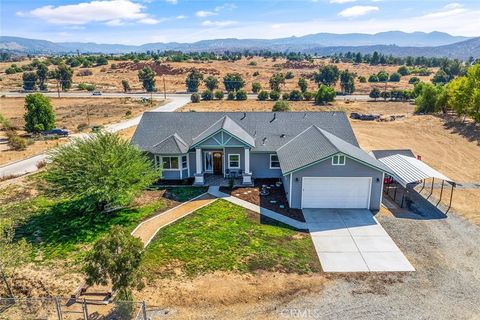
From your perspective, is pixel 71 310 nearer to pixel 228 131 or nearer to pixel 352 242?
pixel 352 242

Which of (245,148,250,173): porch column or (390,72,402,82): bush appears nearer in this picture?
(245,148,250,173): porch column

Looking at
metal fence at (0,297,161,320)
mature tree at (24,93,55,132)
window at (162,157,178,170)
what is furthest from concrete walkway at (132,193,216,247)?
mature tree at (24,93,55,132)

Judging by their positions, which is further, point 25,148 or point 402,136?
point 402,136

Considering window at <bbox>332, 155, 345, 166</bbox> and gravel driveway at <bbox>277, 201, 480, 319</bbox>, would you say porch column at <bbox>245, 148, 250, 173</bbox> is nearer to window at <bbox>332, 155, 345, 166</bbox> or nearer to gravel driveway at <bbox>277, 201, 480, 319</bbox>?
window at <bbox>332, 155, 345, 166</bbox>

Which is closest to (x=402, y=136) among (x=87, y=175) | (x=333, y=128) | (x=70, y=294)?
(x=333, y=128)

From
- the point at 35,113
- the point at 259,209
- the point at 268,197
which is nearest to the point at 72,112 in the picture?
the point at 35,113

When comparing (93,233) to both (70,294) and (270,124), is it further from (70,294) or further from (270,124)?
(270,124)

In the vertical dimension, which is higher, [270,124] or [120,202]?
[270,124]

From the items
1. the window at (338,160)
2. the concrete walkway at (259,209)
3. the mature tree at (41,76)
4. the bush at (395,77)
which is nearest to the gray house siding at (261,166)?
the concrete walkway at (259,209)
